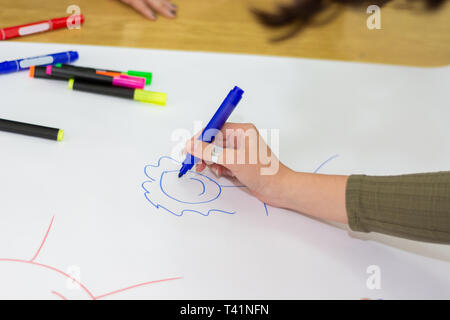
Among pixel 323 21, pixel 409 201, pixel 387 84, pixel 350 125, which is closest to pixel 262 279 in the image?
pixel 409 201

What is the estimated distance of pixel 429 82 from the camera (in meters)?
0.74

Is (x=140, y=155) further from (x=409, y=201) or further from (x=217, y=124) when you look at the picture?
(x=409, y=201)

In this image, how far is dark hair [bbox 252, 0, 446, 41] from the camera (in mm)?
814

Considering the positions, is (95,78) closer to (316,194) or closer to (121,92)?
(121,92)

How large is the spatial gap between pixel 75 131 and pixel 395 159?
419 millimetres

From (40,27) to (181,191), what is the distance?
36cm

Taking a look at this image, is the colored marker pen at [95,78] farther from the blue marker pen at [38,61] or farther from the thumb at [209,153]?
the thumb at [209,153]

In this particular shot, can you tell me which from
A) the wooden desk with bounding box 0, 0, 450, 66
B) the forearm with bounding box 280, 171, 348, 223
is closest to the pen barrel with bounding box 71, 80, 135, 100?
the wooden desk with bounding box 0, 0, 450, 66

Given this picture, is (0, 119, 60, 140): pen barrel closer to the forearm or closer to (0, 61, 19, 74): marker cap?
(0, 61, 19, 74): marker cap

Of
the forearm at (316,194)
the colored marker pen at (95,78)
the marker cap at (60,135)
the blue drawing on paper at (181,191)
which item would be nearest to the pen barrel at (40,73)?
the colored marker pen at (95,78)

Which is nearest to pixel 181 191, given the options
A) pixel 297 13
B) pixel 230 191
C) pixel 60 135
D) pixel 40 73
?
pixel 230 191

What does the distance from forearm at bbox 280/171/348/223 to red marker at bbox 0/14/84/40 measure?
1.41 ft

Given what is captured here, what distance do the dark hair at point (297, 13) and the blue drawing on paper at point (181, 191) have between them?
32 cm

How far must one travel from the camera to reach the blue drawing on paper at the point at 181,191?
22.1 inches
